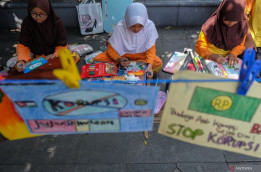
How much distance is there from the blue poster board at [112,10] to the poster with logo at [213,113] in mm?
4227

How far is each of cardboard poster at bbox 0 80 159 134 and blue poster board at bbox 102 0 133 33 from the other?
13.8 ft

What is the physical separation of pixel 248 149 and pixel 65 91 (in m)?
1.17

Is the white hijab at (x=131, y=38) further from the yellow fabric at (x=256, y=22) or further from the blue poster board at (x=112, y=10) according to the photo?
the blue poster board at (x=112, y=10)

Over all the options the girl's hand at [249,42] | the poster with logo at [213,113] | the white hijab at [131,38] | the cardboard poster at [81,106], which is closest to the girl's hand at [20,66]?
the white hijab at [131,38]

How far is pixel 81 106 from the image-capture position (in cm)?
114

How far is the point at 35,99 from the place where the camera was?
1097 mm

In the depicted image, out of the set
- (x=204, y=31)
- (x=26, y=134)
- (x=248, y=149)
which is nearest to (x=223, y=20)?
(x=204, y=31)

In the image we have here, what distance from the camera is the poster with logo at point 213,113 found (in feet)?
3.53

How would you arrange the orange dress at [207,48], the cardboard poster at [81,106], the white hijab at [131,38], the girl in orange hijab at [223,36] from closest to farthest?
the cardboard poster at [81,106] → the girl in orange hijab at [223,36] → the orange dress at [207,48] → the white hijab at [131,38]

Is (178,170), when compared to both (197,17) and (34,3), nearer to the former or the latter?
(34,3)

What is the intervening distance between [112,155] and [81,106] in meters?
1.87

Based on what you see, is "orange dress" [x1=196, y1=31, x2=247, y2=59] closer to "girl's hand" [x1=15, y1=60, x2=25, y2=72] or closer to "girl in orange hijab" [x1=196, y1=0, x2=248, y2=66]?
"girl in orange hijab" [x1=196, y1=0, x2=248, y2=66]

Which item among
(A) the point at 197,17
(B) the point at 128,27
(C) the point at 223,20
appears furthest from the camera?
→ (A) the point at 197,17

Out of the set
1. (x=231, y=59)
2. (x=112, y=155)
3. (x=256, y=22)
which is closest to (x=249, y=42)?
(x=256, y=22)
